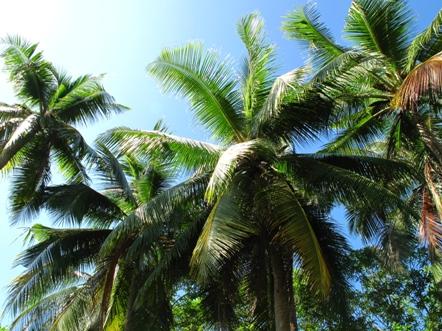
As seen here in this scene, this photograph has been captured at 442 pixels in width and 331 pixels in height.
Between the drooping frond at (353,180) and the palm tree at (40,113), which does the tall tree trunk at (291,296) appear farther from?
the palm tree at (40,113)

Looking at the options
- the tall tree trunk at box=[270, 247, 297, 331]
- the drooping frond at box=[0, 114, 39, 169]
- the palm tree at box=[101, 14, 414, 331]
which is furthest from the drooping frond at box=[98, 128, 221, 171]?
the tall tree trunk at box=[270, 247, 297, 331]

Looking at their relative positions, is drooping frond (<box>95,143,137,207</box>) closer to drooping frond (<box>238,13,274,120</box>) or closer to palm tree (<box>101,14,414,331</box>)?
palm tree (<box>101,14,414,331</box>)

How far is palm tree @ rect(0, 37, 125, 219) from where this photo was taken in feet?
42.0

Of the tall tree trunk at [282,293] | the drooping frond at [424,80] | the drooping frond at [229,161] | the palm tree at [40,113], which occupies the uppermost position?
the palm tree at [40,113]

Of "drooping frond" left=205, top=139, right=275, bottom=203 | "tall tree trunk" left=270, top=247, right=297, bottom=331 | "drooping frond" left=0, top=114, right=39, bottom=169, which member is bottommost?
"tall tree trunk" left=270, top=247, right=297, bottom=331

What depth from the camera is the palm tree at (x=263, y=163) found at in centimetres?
1044

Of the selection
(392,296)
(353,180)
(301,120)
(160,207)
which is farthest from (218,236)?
(392,296)

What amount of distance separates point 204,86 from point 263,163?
2094mm

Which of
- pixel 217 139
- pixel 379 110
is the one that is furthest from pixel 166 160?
pixel 379 110

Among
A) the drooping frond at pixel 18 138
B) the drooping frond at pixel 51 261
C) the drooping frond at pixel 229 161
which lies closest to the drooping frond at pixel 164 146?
the drooping frond at pixel 229 161

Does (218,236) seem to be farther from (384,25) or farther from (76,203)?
(384,25)

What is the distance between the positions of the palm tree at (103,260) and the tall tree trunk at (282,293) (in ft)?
6.38

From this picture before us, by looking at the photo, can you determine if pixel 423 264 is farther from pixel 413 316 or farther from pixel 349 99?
pixel 349 99

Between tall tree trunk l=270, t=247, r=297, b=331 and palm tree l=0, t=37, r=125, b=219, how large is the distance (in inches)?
220
